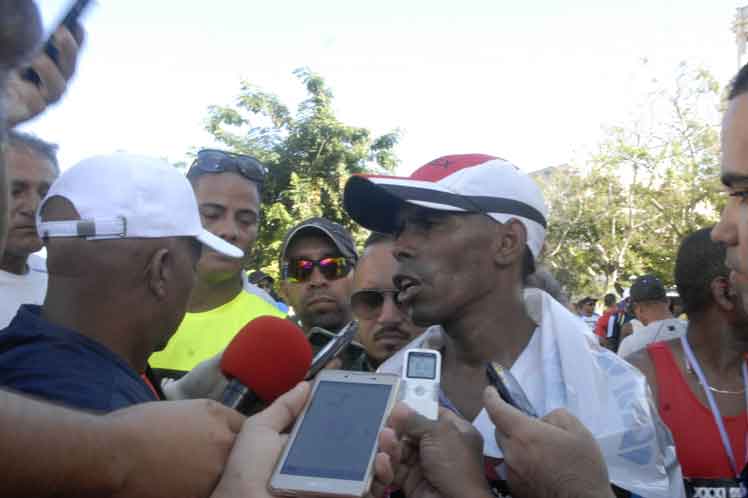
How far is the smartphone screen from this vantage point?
1.39 m

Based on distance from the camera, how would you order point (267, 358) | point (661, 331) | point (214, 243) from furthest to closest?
point (661, 331), point (214, 243), point (267, 358)

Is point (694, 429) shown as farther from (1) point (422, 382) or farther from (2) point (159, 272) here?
(2) point (159, 272)

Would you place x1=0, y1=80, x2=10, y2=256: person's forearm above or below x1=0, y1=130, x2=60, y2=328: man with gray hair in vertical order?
above

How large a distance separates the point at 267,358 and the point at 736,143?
124cm

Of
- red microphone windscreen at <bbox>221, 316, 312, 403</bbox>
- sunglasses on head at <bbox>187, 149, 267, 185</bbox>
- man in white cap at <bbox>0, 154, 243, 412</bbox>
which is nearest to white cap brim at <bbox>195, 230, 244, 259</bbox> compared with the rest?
man in white cap at <bbox>0, 154, 243, 412</bbox>

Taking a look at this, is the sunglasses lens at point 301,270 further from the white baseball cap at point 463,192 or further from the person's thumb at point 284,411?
the person's thumb at point 284,411

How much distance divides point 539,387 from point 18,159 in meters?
2.50

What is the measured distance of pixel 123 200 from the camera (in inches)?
72.2

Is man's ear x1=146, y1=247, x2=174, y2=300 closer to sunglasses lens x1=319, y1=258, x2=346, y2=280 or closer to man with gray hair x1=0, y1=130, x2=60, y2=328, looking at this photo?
man with gray hair x1=0, y1=130, x2=60, y2=328

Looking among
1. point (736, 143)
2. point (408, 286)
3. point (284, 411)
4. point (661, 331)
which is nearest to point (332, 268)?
point (408, 286)

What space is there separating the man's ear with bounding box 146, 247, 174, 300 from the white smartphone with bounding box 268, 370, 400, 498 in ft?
1.79

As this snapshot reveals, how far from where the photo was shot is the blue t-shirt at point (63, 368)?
144cm

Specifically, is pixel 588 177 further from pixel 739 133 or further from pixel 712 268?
pixel 739 133

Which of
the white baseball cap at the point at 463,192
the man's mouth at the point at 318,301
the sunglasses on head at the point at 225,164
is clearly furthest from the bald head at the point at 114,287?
the sunglasses on head at the point at 225,164
